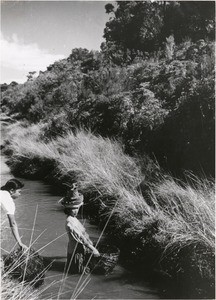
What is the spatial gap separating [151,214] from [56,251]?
203 cm

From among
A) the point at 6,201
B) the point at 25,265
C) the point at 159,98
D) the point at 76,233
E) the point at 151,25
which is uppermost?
the point at 151,25

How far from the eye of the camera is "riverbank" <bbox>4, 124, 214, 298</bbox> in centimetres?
625

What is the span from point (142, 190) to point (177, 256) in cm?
269

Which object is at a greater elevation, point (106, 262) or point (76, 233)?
point (76, 233)

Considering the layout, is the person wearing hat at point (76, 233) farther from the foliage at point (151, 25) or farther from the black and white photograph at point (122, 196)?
the foliage at point (151, 25)

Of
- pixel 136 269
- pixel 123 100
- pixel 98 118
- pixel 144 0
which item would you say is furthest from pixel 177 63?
pixel 144 0

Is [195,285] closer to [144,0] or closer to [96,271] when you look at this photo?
[96,271]

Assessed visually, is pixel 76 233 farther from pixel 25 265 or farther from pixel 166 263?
pixel 166 263

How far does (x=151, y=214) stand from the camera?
7.56 meters

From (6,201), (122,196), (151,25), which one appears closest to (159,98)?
(122,196)

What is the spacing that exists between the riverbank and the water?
1.62 ft

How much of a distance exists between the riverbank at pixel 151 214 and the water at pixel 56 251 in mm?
493

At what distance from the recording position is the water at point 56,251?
619 cm

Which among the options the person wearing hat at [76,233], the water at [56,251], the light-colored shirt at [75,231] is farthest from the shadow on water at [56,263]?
the light-colored shirt at [75,231]
